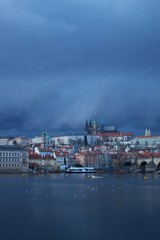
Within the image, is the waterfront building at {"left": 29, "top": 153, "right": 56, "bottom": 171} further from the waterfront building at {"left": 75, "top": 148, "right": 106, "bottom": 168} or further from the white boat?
the waterfront building at {"left": 75, "top": 148, "right": 106, "bottom": 168}

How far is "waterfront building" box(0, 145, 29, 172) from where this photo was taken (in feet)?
316

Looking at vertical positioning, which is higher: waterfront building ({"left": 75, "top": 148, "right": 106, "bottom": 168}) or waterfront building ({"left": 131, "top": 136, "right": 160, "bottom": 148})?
waterfront building ({"left": 131, "top": 136, "right": 160, "bottom": 148})

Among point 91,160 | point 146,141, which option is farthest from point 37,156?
point 146,141

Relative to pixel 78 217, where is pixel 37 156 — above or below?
above

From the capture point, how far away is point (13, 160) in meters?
97.1

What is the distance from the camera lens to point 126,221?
77.4 ft

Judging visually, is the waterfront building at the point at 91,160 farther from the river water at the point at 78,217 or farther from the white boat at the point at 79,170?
the river water at the point at 78,217

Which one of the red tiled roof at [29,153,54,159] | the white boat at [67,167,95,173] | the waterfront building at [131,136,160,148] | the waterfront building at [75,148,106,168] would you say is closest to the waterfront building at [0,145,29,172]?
the red tiled roof at [29,153,54,159]

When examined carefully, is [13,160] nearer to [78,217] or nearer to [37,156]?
[37,156]

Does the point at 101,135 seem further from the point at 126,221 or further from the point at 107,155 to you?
the point at 126,221

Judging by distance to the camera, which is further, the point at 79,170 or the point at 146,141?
the point at 146,141

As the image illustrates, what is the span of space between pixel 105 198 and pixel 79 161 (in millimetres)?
78248

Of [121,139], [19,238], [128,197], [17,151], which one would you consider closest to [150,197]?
[128,197]

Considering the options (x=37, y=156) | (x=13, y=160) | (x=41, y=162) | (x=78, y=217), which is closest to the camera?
(x=78, y=217)
